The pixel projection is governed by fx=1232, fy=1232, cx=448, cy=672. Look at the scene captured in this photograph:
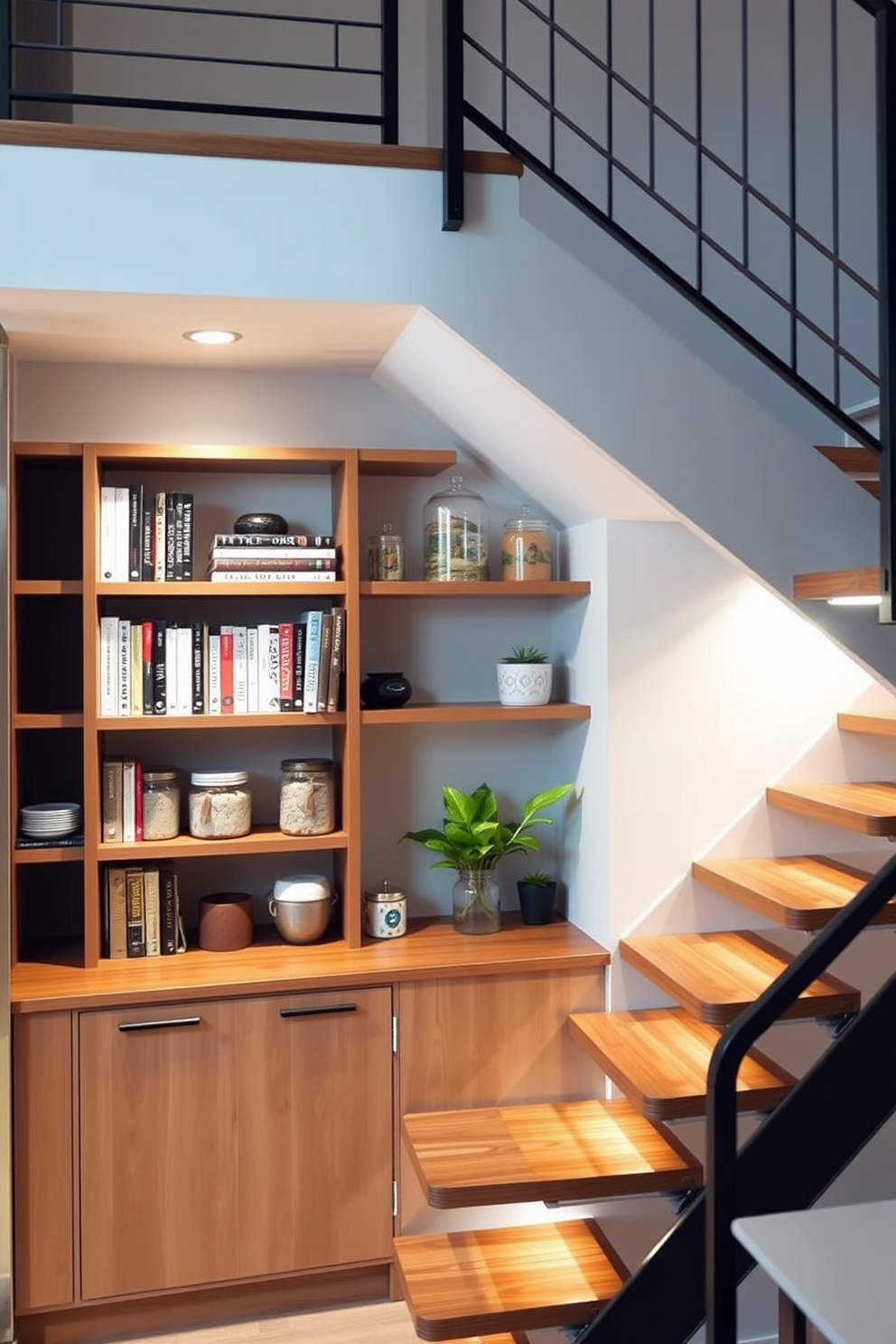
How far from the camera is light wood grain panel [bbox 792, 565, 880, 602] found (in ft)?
6.98

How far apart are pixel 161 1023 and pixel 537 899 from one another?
982mm

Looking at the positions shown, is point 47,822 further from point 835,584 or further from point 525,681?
point 835,584

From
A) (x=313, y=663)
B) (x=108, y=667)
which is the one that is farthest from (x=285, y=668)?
(x=108, y=667)

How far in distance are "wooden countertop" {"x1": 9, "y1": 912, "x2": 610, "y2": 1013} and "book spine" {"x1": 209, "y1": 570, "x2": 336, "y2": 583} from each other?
896 millimetres

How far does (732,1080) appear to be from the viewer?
1.70m

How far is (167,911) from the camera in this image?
2.97 metres

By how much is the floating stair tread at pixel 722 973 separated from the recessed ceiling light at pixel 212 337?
165 cm

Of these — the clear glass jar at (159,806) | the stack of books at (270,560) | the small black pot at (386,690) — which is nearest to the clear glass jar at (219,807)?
the clear glass jar at (159,806)

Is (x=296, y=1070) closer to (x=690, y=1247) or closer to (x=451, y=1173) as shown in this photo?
(x=451, y=1173)

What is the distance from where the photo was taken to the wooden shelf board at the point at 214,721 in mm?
2863

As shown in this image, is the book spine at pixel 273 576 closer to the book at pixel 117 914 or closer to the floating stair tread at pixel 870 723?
the book at pixel 117 914

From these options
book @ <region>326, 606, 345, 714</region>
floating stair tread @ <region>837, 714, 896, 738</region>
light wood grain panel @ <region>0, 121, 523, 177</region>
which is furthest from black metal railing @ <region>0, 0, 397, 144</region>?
floating stair tread @ <region>837, 714, 896, 738</region>

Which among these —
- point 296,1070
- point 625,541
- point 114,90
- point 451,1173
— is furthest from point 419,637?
point 114,90

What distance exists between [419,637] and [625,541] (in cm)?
66
